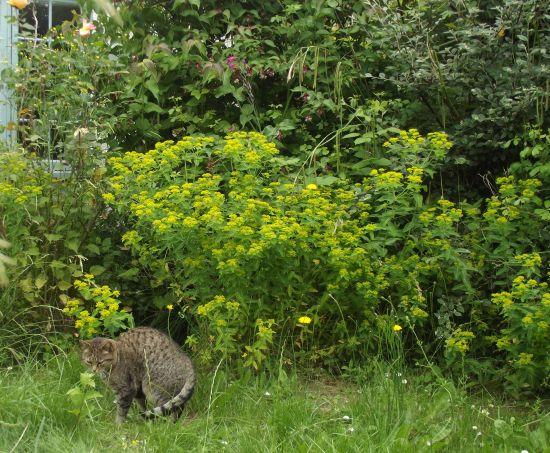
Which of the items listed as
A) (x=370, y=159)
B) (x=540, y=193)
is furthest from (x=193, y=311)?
(x=540, y=193)

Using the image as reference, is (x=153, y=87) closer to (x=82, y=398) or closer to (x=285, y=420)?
(x=82, y=398)

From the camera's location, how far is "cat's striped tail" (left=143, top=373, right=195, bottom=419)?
396cm

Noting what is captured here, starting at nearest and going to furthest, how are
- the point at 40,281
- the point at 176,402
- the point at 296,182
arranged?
the point at 176,402 < the point at 40,281 < the point at 296,182

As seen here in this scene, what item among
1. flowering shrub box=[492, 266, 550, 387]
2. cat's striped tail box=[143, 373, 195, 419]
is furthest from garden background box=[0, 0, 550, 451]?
cat's striped tail box=[143, 373, 195, 419]

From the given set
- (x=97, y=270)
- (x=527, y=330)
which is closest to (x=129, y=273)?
(x=97, y=270)

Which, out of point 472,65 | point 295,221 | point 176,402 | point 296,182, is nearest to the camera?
point 176,402

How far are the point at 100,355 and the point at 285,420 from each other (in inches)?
41.1

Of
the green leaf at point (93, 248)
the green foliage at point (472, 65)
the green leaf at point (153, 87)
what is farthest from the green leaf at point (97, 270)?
the green foliage at point (472, 65)

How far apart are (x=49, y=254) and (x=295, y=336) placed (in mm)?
1752

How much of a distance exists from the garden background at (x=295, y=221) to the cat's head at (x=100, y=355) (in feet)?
0.43

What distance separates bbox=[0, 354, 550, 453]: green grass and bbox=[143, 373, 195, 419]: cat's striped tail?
63 millimetres

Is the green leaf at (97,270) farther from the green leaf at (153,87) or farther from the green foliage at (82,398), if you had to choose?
the green foliage at (82,398)

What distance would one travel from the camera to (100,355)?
409 cm

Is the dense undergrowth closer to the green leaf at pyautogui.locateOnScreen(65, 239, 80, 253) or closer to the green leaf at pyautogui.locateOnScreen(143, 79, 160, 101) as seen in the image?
the green leaf at pyautogui.locateOnScreen(65, 239, 80, 253)
